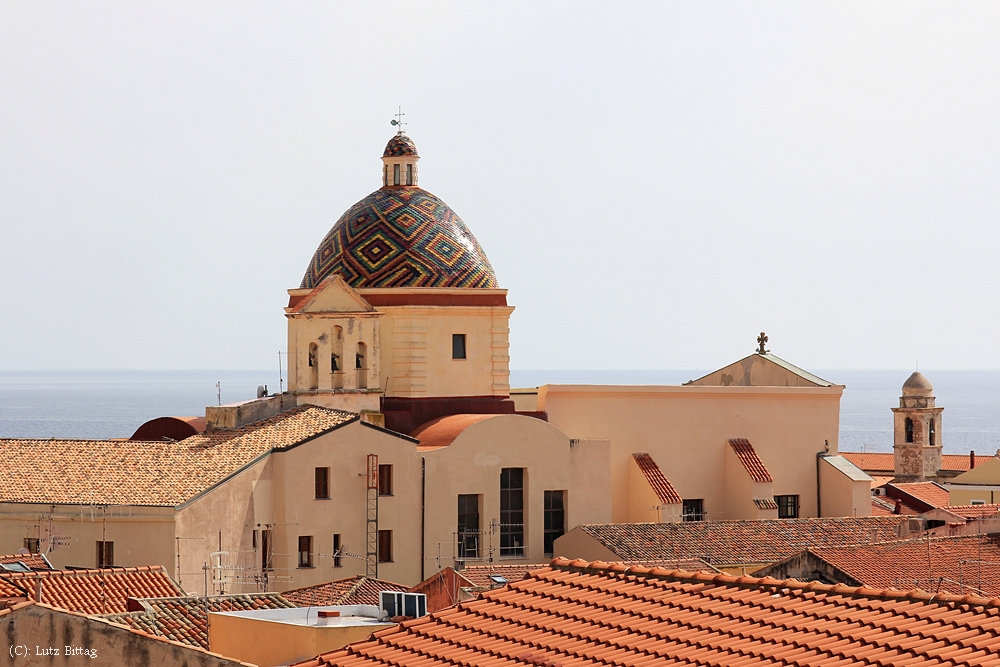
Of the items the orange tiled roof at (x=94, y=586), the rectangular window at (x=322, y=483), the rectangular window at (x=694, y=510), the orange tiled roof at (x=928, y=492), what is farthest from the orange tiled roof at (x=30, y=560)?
the orange tiled roof at (x=928, y=492)

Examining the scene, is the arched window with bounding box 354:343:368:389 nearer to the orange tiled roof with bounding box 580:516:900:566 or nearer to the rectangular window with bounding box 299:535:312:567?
the rectangular window with bounding box 299:535:312:567

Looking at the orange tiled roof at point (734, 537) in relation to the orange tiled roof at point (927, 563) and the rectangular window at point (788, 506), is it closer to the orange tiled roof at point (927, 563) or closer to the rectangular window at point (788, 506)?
the rectangular window at point (788, 506)

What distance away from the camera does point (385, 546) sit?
3266 centimetres

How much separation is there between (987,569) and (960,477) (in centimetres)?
3397

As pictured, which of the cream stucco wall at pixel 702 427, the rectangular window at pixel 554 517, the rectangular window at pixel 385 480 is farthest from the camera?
the cream stucco wall at pixel 702 427

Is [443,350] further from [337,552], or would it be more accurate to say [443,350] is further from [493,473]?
[337,552]

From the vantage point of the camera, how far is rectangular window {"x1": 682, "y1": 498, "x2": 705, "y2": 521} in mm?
38531

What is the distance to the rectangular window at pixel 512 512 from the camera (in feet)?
113

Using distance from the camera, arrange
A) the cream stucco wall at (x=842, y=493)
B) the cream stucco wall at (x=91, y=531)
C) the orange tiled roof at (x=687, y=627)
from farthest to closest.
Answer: the cream stucco wall at (x=842, y=493) < the cream stucco wall at (x=91, y=531) < the orange tiled roof at (x=687, y=627)

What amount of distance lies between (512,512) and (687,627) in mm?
23085

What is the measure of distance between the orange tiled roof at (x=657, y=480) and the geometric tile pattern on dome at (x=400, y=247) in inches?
194

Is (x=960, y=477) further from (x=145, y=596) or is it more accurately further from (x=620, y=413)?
(x=145, y=596)

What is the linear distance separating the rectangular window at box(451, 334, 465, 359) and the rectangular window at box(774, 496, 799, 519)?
809 centimetres

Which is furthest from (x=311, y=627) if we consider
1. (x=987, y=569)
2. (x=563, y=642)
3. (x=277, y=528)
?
(x=277, y=528)
